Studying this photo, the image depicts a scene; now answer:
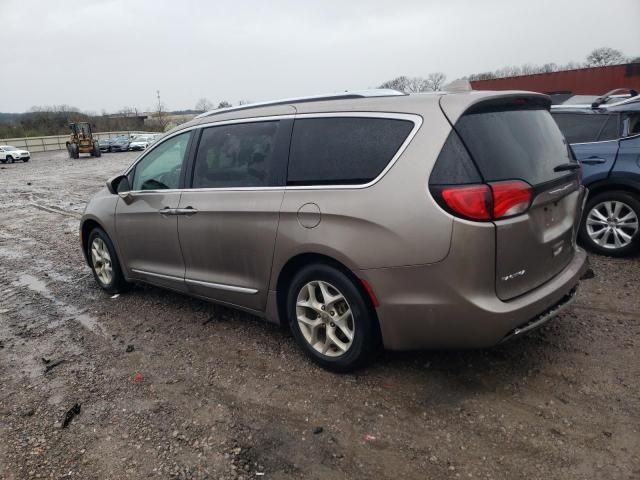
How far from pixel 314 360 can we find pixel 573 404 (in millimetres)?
1605

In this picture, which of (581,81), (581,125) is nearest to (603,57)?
(581,81)

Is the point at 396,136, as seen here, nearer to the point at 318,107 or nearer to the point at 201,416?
the point at 318,107

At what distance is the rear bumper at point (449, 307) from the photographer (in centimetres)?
269

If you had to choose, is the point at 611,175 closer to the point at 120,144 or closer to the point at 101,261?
the point at 101,261

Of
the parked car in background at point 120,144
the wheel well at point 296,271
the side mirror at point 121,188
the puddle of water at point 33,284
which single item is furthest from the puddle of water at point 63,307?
the parked car in background at point 120,144

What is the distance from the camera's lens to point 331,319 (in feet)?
10.6

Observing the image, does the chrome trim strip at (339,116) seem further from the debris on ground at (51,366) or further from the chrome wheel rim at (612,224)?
the chrome wheel rim at (612,224)

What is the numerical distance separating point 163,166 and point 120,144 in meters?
44.4

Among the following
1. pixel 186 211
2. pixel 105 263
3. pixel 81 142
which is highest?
pixel 81 142

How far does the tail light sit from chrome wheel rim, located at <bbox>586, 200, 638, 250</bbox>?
341cm

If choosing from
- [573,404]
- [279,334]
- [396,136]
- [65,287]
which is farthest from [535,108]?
[65,287]

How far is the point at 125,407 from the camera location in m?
3.17

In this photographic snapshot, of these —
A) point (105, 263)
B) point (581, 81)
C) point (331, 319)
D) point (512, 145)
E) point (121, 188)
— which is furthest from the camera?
point (581, 81)

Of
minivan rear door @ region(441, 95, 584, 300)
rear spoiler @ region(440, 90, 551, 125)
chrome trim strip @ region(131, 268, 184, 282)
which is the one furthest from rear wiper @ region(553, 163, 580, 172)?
chrome trim strip @ region(131, 268, 184, 282)
